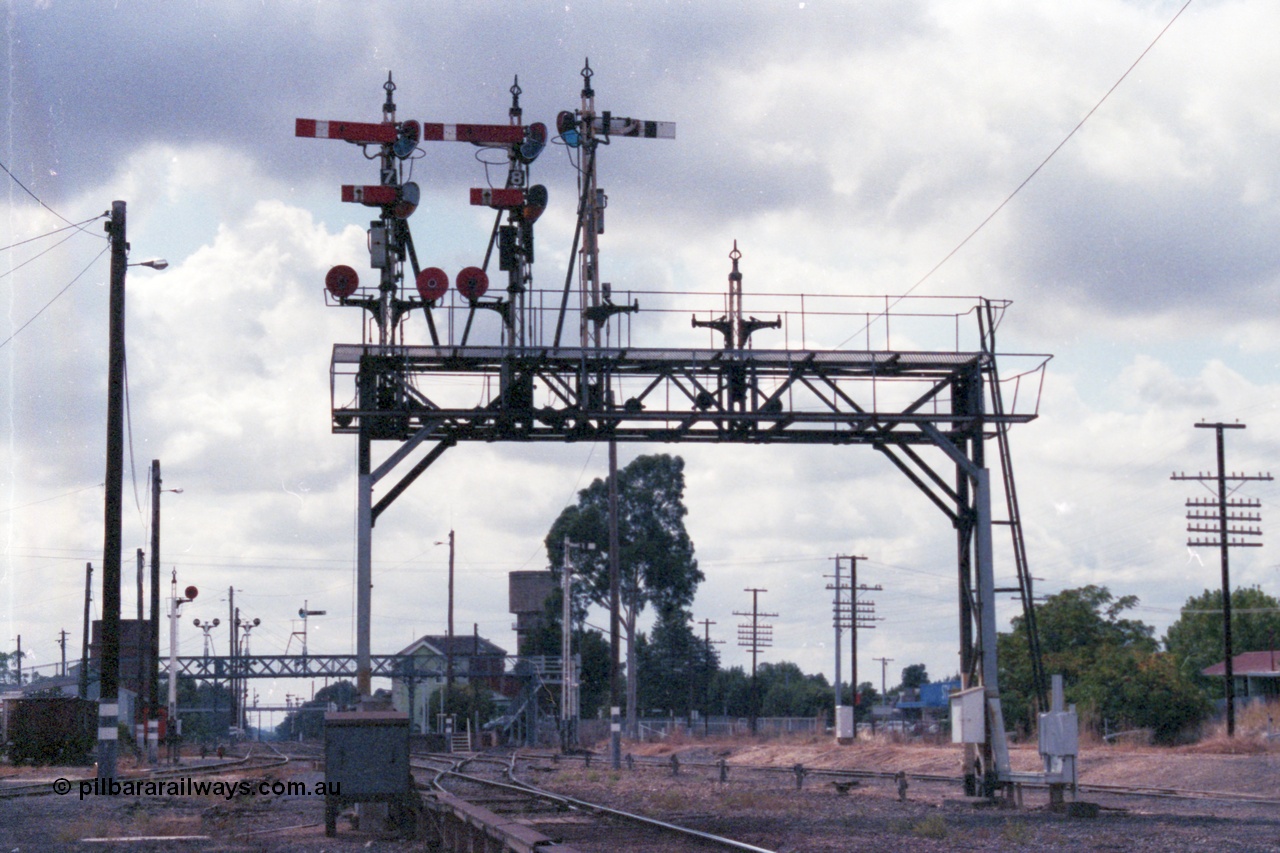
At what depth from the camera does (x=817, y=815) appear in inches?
806

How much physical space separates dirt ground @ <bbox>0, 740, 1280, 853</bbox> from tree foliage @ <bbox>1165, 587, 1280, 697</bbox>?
58062 mm

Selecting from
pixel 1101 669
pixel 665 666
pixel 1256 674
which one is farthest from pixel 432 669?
pixel 1101 669

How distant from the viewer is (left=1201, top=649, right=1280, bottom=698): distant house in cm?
7069

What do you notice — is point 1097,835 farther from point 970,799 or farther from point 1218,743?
point 1218,743

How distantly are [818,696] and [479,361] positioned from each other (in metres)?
108

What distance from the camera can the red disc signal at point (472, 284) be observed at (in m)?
23.1

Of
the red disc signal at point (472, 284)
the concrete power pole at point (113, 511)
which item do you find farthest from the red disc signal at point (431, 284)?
the concrete power pole at point (113, 511)

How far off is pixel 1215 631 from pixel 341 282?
8524 centimetres

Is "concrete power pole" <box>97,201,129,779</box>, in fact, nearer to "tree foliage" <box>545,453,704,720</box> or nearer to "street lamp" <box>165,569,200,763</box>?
"street lamp" <box>165,569,200,763</box>

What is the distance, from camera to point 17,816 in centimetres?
2075

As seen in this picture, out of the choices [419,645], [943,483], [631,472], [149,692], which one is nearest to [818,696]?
[419,645]

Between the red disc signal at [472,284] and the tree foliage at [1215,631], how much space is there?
73512 mm

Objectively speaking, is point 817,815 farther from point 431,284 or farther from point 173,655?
point 173,655

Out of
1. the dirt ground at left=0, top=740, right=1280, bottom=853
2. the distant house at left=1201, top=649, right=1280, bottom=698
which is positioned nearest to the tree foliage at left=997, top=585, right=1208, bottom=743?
the distant house at left=1201, top=649, right=1280, bottom=698
